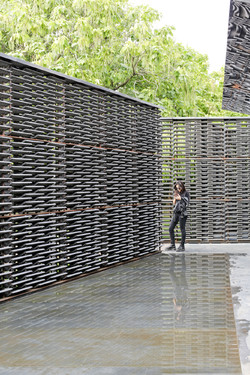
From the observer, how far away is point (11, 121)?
414 inches

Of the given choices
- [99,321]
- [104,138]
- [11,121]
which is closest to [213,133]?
[104,138]

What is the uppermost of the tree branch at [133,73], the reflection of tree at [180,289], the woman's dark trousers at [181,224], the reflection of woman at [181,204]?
the tree branch at [133,73]

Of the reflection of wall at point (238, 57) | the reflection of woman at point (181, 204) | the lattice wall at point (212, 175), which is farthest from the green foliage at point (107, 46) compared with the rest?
the reflection of wall at point (238, 57)

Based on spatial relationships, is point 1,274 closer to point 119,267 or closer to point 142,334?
point 142,334

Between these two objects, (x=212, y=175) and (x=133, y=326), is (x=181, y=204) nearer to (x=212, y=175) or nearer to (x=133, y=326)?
(x=212, y=175)

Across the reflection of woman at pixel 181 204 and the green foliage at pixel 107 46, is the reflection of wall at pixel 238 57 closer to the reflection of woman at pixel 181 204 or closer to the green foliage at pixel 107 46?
the reflection of woman at pixel 181 204

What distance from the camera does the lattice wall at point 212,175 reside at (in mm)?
19672

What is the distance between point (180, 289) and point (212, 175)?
8.85 m

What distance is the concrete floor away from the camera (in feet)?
21.8

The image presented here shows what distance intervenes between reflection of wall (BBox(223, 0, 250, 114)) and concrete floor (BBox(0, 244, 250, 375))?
385cm

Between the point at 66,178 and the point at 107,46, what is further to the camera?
the point at 107,46

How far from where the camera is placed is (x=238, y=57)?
12.1 metres

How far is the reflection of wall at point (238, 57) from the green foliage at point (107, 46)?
26.0 ft

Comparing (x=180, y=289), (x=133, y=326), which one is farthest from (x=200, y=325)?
(x=180, y=289)
